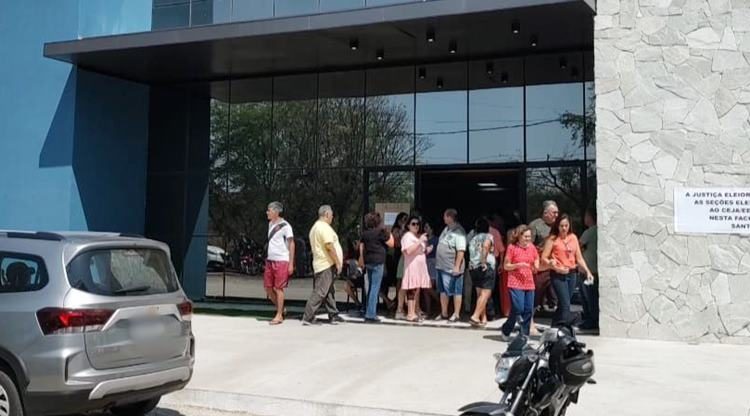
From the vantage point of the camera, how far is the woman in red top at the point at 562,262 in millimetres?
9492

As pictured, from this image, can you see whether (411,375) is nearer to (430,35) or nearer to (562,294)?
(562,294)

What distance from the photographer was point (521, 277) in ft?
31.0

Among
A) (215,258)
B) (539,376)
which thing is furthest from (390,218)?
(539,376)

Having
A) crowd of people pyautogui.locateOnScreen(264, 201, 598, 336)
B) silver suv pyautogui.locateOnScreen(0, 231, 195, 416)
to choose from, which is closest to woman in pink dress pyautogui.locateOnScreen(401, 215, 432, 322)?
crowd of people pyautogui.locateOnScreen(264, 201, 598, 336)

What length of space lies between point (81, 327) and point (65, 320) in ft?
0.41

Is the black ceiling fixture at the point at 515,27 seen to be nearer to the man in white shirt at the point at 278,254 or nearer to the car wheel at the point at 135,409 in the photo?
the man in white shirt at the point at 278,254

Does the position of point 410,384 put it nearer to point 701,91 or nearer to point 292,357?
point 292,357

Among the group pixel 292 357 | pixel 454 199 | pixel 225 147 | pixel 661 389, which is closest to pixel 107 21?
pixel 225 147

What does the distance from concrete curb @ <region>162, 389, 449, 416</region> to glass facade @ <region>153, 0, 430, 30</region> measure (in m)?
6.61

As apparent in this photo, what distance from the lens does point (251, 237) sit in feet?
48.1

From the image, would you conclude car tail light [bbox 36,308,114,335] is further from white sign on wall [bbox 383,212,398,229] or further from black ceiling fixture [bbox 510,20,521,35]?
white sign on wall [bbox 383,212,398,229]

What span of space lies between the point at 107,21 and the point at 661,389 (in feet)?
39.5

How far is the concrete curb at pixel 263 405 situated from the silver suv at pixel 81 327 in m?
1.03

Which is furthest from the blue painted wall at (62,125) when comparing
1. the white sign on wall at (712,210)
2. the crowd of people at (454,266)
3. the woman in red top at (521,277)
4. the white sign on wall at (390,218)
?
the white sign on wall at (712,210)
